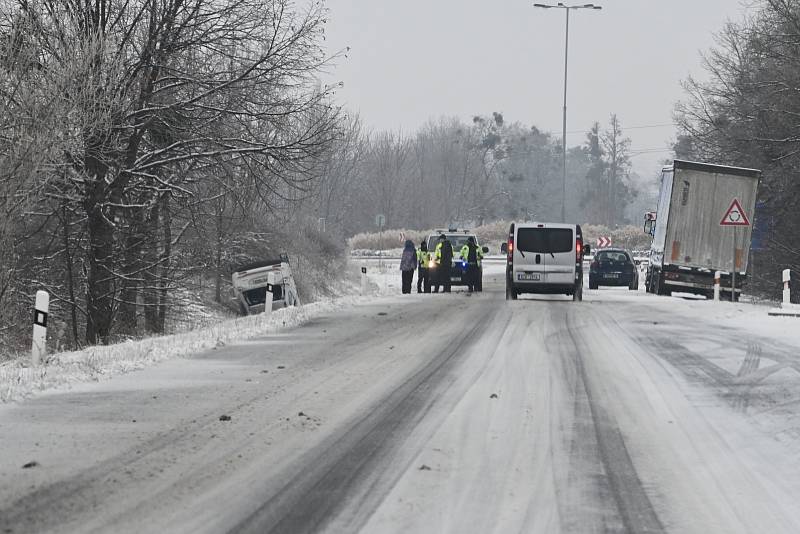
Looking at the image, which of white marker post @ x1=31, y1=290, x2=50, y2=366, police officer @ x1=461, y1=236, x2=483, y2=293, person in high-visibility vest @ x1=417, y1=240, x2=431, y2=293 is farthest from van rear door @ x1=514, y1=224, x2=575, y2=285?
white marker post @ x1=31, y1=290, x2=50, y2=366

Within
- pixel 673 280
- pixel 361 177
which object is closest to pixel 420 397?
pixel 673 280

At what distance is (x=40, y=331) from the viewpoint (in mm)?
14000

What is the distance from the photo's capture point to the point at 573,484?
7.08 m

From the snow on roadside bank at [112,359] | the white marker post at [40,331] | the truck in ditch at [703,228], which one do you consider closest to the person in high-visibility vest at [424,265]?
the truck in ditch at [703,228]

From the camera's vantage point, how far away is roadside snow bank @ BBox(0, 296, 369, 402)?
11.5 metres

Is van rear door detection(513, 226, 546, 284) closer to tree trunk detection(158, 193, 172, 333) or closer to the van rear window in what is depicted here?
the van rear window

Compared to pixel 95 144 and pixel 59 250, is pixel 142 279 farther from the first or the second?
pixel 95 144

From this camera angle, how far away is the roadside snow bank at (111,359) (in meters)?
11.5

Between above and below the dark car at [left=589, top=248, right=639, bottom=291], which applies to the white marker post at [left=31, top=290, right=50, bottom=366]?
above

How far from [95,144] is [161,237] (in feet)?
24.1

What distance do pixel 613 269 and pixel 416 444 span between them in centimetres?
3687

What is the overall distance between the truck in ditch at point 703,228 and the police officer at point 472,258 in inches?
219

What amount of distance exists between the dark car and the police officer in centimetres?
1083

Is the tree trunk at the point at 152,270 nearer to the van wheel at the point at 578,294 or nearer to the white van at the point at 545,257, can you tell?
the white van at the point at 545,257
